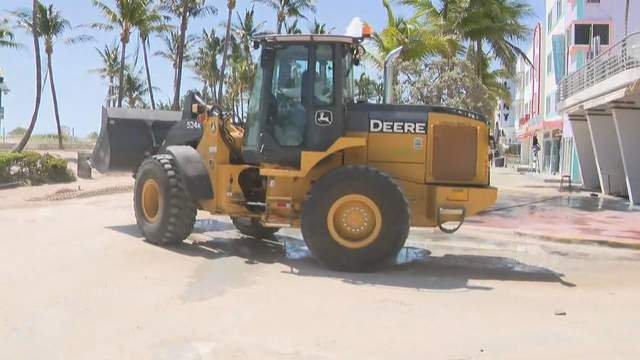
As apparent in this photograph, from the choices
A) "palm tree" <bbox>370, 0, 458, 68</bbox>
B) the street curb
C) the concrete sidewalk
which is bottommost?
the street curb

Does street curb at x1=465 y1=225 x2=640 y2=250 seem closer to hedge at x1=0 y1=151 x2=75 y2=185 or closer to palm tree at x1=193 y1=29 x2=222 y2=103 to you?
hedge at x1=0 y1=151 x2=75 y2=185

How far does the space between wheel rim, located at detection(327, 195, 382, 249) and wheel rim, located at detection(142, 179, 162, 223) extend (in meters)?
3.17

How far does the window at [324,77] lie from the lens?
9406mm

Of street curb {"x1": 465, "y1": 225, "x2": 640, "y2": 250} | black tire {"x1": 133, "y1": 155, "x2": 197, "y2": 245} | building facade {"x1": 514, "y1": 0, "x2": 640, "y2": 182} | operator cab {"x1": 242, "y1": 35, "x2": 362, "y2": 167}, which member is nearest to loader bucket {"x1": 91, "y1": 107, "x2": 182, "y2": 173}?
black tire {"x1": 133, "y1": 155, "x2": 197, "y2": 245}

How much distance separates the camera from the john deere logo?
9.34m

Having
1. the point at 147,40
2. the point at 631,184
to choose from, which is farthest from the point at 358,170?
the point at 147,40

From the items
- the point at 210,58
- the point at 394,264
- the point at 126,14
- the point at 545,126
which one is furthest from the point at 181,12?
the point at 394,264

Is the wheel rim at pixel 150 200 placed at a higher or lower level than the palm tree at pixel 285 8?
lower

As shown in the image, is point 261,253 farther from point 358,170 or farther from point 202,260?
point 358,170

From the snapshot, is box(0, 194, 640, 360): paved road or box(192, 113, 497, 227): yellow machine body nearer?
box(0, 194, 640, 360): paved road

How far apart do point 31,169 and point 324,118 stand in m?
16.1

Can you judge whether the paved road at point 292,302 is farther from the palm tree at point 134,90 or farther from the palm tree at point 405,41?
the palm tree at point 134,90

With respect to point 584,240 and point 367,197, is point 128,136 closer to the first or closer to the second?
point 367,197

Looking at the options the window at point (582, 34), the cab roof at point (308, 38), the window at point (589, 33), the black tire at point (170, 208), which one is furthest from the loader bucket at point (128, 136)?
the window at point (582, 34)
